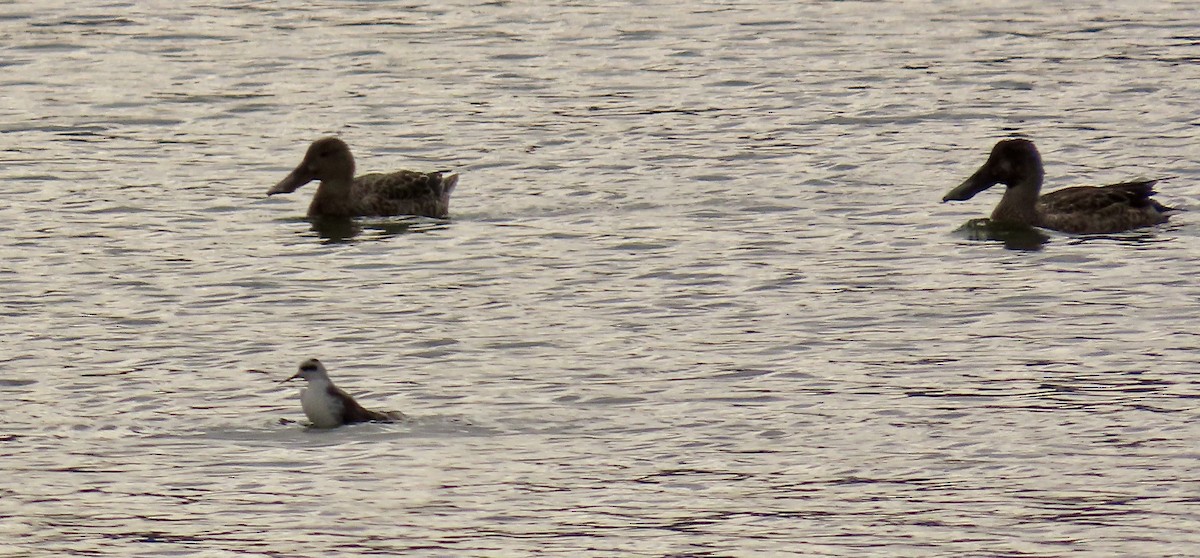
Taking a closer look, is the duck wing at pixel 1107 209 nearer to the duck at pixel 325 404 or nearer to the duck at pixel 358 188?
the duck at pixel 358 188

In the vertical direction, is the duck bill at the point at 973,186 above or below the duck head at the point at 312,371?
below

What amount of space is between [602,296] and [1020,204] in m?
4.88

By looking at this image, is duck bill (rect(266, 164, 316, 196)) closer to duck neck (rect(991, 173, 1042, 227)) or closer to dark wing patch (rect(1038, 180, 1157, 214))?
duck neck (rect(991, 173, 1042, 227))

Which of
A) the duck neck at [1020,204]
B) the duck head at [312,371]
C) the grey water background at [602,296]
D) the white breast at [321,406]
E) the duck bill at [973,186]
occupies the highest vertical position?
the duck head at [312,371]

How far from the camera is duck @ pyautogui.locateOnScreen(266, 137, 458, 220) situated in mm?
20406

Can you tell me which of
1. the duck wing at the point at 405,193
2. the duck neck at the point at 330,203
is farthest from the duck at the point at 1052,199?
the duck neck at the point at 330,203

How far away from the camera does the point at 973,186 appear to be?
20531 mm

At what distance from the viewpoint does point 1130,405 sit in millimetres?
13469

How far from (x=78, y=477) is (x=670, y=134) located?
481 inches

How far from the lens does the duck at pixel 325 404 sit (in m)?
13.0

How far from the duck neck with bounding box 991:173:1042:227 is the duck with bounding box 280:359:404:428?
27.8ft

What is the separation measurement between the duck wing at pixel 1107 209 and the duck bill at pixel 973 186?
34.8 inches

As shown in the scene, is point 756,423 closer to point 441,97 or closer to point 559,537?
point 559,537

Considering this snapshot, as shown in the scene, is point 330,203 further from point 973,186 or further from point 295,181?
point 973,186
